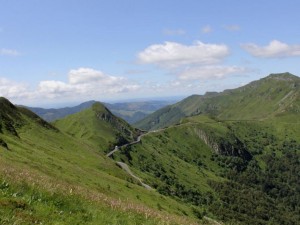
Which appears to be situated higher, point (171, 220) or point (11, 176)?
point (11, 176)

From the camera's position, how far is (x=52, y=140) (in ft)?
364

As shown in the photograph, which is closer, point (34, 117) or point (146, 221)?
point (146, 221)

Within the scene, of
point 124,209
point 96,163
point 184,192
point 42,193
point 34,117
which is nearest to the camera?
point 42,193

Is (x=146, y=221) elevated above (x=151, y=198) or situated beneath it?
elevated above

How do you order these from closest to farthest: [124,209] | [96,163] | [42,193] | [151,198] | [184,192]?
1. [42,193]
2. [124,209]
3. [151,198]
4. [96,163]
5. [184,192]

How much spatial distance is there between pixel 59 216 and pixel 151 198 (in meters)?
65.5

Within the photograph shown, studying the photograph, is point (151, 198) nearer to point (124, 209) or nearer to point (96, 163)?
point (96, 163)

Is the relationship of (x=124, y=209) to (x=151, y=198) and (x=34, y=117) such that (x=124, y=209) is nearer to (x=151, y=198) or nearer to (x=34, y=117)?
(x=151, y=198)

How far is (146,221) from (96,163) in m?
86.4

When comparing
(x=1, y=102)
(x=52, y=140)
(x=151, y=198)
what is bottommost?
(x=151, y=198)

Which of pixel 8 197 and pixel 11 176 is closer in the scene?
pixel 8 197

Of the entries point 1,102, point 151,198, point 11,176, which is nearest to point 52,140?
point 1,102

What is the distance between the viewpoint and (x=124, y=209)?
56.9 ft

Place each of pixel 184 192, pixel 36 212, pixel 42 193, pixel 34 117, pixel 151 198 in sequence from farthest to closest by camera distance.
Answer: pixel 184 192 → pixel 34 117 → pixel 151 198 → pixel 42 193 → pixel 36 212
